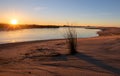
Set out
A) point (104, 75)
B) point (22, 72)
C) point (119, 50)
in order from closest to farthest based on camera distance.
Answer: point (104, 75) < point (22, 72) < point (119, 50)

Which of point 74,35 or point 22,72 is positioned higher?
point 74,35

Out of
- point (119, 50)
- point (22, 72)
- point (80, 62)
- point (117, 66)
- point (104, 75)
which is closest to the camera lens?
point (104, 75)

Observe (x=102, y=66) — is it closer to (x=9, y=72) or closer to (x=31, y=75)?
(x=31, y=75)

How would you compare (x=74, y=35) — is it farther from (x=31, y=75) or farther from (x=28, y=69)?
(x=31, y=75)

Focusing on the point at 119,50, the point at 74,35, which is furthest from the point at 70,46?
the point at 119,50

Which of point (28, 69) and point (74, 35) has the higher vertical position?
point (74, 35)

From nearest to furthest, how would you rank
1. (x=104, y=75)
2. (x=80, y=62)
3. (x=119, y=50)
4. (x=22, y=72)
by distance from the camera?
(x=104, y=75) < (x=22, y=72) < (x=80, y=62) < (x=119, y=50)

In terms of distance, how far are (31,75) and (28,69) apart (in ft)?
2.24

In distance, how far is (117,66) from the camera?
579 cm

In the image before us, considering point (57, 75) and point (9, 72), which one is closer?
point (57, 75)

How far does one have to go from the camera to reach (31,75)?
509cm

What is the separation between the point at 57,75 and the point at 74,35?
3.95 meters

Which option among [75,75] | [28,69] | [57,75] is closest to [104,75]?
[75,75]

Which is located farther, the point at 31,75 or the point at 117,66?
the point at 117,66
